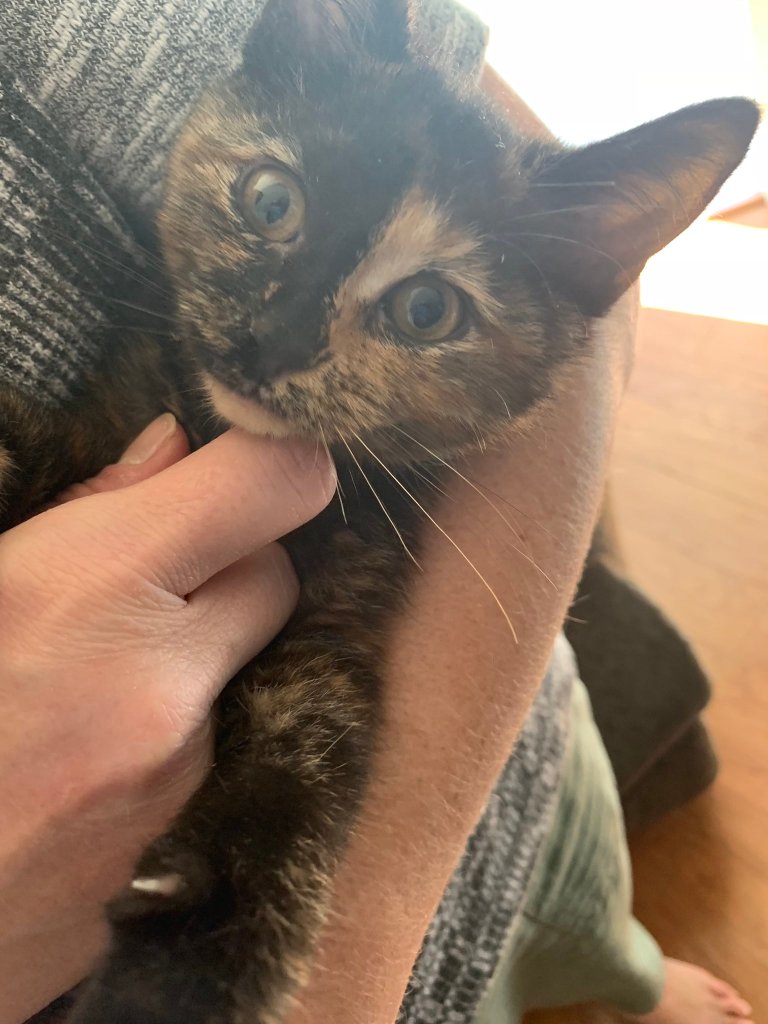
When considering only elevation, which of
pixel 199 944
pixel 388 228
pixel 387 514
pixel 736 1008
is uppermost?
pixel 388 228

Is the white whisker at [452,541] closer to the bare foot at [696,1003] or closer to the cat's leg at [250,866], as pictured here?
the cat's leg at [250,866]

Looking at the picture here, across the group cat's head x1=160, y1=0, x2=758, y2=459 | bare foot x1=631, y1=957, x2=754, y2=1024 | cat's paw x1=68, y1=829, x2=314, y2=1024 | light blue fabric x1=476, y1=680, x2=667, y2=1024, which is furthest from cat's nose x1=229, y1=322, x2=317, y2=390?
bare foot x1=631, y1=957, x2=754, y2=1024

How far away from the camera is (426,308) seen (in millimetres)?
746

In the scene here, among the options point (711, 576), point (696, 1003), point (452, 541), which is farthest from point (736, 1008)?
point (452, 541)

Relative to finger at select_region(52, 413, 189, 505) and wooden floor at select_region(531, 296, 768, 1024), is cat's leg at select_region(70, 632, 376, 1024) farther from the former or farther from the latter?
wooden floor at select_region(531, 296, 768, 1024)

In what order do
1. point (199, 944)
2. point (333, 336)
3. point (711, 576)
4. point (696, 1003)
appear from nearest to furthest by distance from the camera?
point (199, 944) < point (333, 336) < point (696, 1003) < point (711, 576)

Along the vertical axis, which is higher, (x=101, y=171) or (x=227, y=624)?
(x=101, y=171)

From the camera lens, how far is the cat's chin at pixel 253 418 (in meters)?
0.70

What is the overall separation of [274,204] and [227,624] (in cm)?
40

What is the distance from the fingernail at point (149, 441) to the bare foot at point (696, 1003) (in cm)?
127

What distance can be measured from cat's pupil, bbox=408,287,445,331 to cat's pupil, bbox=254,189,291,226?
0.49 ft

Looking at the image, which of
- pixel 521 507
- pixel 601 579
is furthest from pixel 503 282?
pixel 601 579

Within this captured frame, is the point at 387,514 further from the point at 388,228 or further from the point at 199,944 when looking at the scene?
the point at 199,944

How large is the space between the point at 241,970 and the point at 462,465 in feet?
1.66
